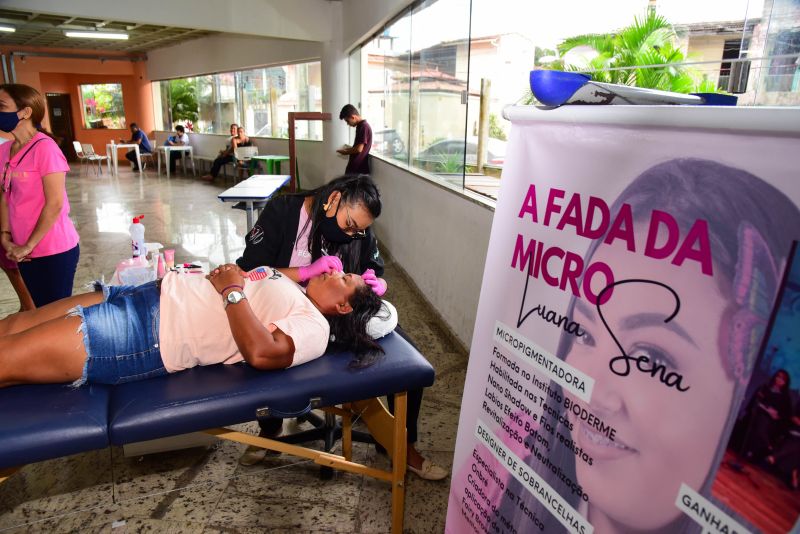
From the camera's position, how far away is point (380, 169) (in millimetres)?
5598

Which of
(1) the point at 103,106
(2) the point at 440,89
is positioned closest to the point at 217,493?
(2) the point at 440,89

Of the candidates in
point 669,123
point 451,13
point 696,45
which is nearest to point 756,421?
point 669,123

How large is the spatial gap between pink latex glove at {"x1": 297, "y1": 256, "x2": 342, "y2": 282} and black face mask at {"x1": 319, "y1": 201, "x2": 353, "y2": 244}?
9 centimetres

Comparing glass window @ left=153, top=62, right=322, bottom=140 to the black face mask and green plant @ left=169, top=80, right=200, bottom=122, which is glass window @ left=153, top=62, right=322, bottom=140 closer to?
green plant @ left=169, top=80, right=200, bottom=122

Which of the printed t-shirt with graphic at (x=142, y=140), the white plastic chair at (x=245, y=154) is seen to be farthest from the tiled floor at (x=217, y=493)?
the printed t-shirt with graphic at (x=142, y=140)

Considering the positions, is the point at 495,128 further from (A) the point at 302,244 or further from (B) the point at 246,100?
(B) the point at 246,100

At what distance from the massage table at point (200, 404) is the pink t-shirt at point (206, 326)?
41 millimetres

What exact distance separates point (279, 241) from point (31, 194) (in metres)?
1.17

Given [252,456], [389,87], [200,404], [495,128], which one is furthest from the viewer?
[389,87]

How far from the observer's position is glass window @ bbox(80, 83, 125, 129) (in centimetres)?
1477

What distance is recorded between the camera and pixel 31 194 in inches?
85.4

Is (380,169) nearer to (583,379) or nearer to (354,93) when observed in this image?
(354,93)

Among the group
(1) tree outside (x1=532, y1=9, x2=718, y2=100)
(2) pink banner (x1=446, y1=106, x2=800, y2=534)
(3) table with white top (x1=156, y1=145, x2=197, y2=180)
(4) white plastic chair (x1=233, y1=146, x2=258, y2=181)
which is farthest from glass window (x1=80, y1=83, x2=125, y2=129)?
(2) pink banner (x1=446, y1=106, x2=800, y2=534)

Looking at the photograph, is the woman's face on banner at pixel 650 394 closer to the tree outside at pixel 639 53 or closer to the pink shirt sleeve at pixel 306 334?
the pink shirt sleeve at pixel 306 334
